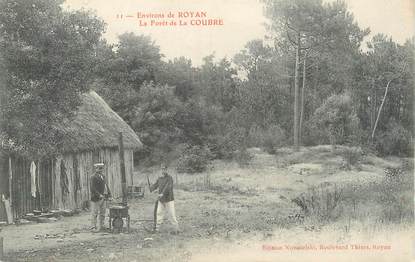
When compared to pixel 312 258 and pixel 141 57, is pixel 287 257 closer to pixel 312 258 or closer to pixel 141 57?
pixel 312 258

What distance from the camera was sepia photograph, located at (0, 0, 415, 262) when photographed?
9570 mm

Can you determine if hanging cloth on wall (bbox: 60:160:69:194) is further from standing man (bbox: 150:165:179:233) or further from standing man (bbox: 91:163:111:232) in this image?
standing man (bbox: 150:165:179:233)

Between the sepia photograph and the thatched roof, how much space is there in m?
0.07

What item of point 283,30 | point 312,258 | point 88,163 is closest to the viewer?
point 312,258

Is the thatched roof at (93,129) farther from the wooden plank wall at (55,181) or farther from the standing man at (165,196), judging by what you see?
the standing man at (165,196)

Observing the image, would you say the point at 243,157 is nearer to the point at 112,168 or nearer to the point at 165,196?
the point at 112,168

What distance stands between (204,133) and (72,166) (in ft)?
37.3

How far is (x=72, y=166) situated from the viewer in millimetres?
14992

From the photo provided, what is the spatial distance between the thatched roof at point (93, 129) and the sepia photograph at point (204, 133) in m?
0.07

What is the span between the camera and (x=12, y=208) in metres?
13.0

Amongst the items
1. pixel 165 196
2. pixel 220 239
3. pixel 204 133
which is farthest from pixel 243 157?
pixel 220 239

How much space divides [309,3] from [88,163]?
43.8 ft

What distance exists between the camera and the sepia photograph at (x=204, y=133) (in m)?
9.57

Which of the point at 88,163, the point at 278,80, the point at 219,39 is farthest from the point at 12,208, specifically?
the point at 278,80
